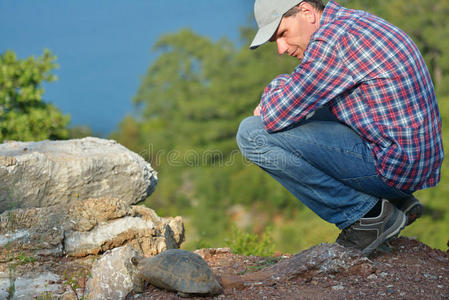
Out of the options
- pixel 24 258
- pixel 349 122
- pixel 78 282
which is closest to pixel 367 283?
pixel 349 122

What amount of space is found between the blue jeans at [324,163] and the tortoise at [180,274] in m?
0.96

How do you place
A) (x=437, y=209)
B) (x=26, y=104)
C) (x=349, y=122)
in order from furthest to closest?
(x=437, y=209), (x=26, y=104), (x=349, y=122)

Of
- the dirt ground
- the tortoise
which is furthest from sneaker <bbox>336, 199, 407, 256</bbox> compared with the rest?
the tortoise

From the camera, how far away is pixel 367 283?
130 inches

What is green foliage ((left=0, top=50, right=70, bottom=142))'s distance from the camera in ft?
24.1

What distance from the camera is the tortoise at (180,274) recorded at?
3.15 meters

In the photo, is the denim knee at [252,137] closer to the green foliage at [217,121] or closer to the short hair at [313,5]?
the short hair at [313,5]

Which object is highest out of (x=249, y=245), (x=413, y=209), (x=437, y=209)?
(x=413, y=209)

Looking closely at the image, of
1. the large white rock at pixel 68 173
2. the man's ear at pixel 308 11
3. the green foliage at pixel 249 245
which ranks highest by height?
the man's ear at pixel 308 11

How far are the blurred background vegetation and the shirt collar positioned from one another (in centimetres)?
909

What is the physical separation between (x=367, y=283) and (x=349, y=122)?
112cm

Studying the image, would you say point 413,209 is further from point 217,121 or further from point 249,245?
point 217,121

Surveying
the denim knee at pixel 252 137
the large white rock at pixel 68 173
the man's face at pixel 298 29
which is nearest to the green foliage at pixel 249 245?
the large white rock at pixel 68 173

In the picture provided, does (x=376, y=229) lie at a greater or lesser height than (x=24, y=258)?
lesser
